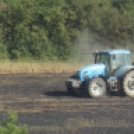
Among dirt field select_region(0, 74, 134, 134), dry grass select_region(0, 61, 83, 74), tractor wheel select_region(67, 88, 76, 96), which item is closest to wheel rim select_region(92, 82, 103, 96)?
dirt field select_region(0, 74, 134, 134)

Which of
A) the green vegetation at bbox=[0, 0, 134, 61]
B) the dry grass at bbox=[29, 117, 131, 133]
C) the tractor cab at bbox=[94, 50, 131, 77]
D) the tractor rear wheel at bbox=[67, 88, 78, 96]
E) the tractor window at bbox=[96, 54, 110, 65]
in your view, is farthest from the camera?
the green vegetation at bbox=[0, 0, 134, 61]

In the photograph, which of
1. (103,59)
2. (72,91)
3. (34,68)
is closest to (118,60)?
(103,59)

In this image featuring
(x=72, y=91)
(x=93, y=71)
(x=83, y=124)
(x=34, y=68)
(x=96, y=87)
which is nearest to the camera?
(x=83, y=124)

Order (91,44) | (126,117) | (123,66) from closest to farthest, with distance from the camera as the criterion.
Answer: (126,117)
(123,66)
(91,44)

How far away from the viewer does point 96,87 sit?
20344mm

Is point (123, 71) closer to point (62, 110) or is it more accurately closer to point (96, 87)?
point (96, 87)

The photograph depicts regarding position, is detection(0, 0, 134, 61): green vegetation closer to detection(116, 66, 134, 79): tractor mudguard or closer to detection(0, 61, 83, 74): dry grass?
detection(0, 61, 83, 74): dry grass

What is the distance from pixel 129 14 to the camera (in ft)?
144

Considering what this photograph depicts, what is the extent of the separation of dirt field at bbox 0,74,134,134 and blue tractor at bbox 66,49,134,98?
39 cm

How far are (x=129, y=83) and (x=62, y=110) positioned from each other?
179 inches

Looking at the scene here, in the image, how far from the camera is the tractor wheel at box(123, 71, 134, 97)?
2033 centimetres

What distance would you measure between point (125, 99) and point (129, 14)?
25.0 meters

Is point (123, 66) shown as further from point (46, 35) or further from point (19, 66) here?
point (46, 35)

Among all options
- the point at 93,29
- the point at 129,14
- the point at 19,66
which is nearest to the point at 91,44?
the point at 93,29
